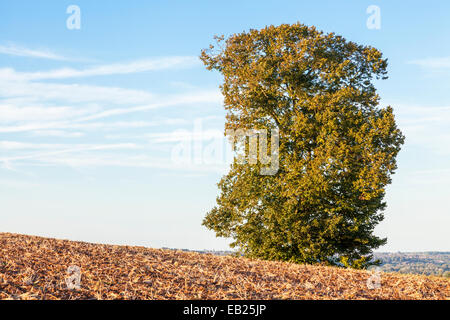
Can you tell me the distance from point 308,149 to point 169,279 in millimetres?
14507

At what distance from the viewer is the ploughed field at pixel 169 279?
9906 millimetres

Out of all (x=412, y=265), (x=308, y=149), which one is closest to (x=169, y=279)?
(x=308, y=149)

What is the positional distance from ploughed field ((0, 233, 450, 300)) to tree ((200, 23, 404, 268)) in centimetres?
783

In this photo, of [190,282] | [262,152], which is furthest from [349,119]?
[190,282]

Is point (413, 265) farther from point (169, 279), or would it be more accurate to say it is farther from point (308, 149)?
point (169, 279)

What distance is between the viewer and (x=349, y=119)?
22.6m

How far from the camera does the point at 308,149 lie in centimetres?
2408

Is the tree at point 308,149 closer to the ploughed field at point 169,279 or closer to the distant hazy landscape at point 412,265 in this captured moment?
the distant hazy landscape at point 412,265

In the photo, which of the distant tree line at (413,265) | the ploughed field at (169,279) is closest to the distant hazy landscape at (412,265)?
the distant tree line at (413,265)

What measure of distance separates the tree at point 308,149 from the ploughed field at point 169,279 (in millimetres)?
7835

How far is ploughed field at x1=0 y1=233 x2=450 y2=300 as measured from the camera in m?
9.91

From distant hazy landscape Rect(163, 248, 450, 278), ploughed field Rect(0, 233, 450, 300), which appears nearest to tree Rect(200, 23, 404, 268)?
distant hazy landscape Rect(163, 248, 450, 278)

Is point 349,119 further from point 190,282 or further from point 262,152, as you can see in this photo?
point 190,282

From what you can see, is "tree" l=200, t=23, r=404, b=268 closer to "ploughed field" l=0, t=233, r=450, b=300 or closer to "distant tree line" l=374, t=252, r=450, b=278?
"distant tree line" l=374, t=252, r=450, b=278
